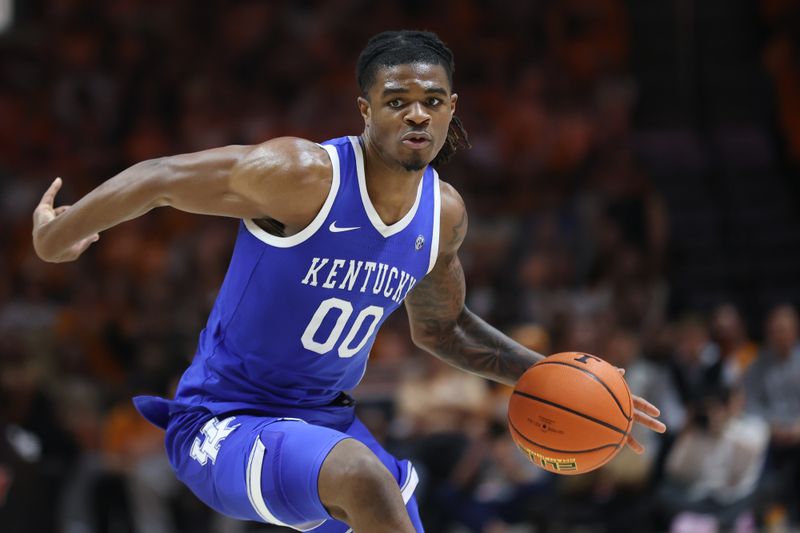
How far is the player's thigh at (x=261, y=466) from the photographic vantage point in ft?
12.5

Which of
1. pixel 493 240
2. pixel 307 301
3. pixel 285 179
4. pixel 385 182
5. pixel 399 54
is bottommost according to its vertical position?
pixel 307 301

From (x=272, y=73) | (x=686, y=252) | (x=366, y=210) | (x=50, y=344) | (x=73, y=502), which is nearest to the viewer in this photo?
(x=366, y=210)

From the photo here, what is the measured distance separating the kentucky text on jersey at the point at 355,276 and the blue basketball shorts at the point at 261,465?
1.62 feet

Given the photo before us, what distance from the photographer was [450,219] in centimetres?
470

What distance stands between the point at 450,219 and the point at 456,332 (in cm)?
55

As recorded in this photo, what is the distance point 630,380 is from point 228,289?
5.48 meters

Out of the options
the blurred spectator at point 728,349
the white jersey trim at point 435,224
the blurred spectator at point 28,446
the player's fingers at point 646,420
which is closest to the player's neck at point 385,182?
the white jersey trim at point 435,224

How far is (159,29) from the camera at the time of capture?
12.4m

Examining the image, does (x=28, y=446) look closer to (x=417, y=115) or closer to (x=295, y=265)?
(x=295, y=265)

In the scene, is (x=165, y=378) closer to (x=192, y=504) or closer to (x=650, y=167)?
(x=192, y=504)

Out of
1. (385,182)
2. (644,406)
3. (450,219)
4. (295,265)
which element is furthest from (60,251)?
(644,406)

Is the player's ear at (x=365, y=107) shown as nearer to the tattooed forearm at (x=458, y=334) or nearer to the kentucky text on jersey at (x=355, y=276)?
the kentucky text on jersey at (x=355, y=276)

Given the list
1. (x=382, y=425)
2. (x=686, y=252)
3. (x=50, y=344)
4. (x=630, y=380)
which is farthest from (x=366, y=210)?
(x=686, y=252)

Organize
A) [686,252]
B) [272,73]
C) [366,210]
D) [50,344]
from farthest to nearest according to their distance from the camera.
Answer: [272,73]
[686,252]
[50,344]
[366,210]
